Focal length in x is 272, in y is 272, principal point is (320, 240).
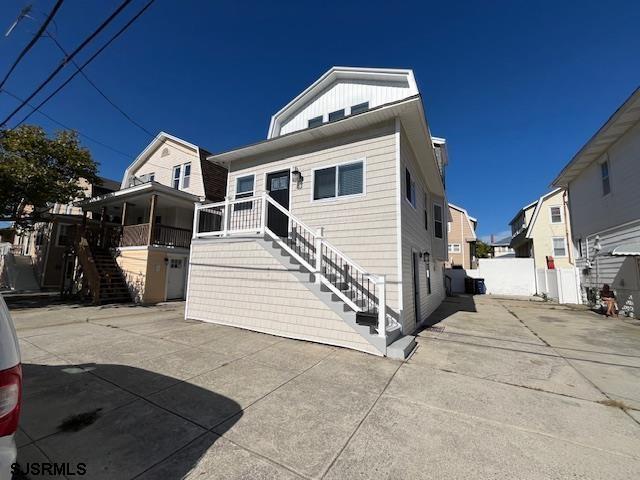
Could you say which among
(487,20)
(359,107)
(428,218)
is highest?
(487,20)

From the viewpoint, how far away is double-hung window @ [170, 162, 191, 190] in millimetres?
16078

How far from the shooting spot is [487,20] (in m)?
8.27

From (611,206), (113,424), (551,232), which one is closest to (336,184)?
(113,424)

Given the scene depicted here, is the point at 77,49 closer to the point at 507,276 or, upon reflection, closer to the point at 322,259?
the point at 322,259

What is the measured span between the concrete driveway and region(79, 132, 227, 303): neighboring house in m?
6.94

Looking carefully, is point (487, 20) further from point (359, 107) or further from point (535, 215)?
point (535, 215)

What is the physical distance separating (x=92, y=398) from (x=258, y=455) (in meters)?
2.43

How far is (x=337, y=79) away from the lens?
10625 millimetres

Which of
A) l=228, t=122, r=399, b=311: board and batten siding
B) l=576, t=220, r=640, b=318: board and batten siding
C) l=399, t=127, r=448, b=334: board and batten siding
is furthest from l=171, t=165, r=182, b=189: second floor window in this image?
l=576, t=220, r=640, b=318: board and batten siding

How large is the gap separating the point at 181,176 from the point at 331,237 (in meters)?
13.0

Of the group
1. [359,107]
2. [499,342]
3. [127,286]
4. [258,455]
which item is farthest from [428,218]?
[127,286]

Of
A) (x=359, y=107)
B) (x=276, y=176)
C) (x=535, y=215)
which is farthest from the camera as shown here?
(x=535, y=215)

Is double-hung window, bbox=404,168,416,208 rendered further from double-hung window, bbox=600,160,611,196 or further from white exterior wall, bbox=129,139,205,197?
white exterior wall, bbox=129,139,205,197

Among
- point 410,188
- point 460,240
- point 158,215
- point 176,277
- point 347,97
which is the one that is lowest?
point 176,277
